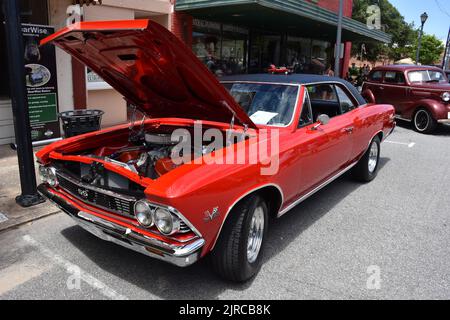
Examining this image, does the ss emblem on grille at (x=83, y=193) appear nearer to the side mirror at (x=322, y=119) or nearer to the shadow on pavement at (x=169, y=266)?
the shadow on pavement at (x=169, y=266)

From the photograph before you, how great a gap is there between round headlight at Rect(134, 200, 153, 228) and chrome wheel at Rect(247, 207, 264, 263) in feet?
2.84

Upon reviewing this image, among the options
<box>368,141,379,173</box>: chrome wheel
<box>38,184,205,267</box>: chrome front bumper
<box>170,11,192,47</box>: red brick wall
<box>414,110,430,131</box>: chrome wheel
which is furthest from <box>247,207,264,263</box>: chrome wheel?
<box>414,110,430,131</box>: chrome wheel

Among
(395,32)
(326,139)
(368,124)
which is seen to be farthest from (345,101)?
(395,32)

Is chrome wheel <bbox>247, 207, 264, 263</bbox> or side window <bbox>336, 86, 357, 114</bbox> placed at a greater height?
side window <bbox>336, 86, 357, 114</bbox>

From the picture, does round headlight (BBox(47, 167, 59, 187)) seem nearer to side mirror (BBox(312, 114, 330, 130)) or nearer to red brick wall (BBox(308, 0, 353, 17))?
side mirror (BBox(312, 114, 330, 130))

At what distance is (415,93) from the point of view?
1045cm

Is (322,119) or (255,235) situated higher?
(322,119)

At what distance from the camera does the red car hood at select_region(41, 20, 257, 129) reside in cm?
287

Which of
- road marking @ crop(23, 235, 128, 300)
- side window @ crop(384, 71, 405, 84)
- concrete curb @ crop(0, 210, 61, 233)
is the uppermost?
side window @ crop(384, 71, 405, 84)

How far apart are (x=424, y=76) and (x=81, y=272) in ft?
35.0

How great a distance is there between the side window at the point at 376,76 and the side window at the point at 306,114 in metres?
8.53

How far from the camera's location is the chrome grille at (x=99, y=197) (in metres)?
2.79

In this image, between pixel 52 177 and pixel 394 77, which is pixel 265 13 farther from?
pixel 52 177
